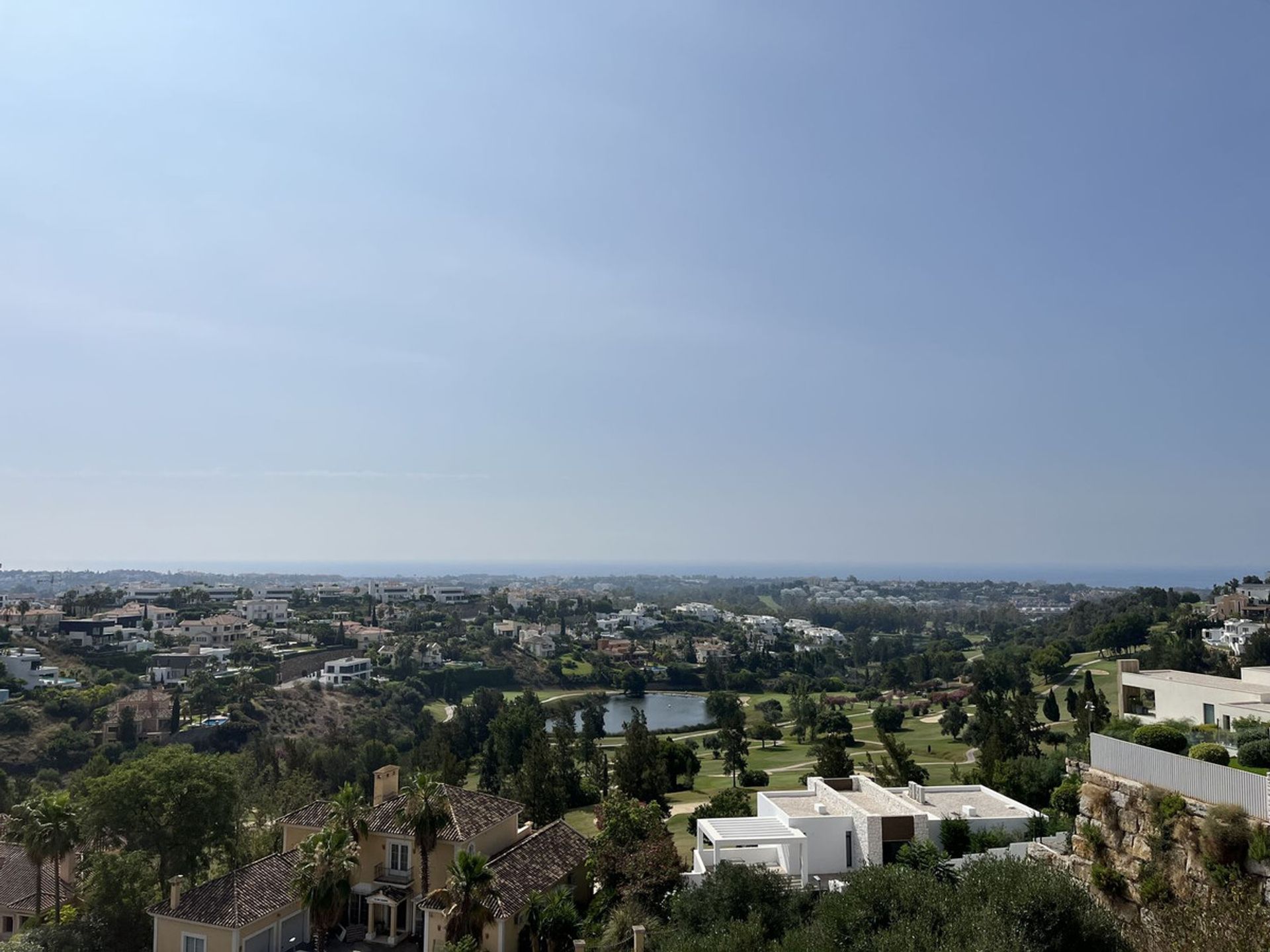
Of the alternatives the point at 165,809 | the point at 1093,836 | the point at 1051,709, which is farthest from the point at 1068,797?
the point at 1051,709

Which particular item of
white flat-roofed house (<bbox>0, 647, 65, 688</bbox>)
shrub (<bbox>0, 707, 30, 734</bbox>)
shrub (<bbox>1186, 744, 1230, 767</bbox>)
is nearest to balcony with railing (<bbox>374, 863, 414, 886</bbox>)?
shrub (<bbox>1186, 744, 1230, 767</bbox>)

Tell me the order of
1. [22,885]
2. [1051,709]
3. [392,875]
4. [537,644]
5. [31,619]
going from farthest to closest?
[537,644]
[31,619]
[1051,709]
[22,885]
[392,875]

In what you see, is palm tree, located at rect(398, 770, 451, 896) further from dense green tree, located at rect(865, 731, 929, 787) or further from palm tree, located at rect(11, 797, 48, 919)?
dense green tree, located at rect(865, 731, 929, 787)

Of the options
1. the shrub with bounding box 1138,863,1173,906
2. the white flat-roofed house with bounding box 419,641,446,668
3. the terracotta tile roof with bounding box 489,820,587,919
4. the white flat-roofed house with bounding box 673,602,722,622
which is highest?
the shrub with bounding box 1138,863,1173,906

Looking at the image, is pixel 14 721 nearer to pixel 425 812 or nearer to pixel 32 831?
pixel 32 831

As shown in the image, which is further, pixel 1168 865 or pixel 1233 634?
pixel 1233 634

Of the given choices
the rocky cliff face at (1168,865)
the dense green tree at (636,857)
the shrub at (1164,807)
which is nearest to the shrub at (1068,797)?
the rocky cliff face at (1168,865)
